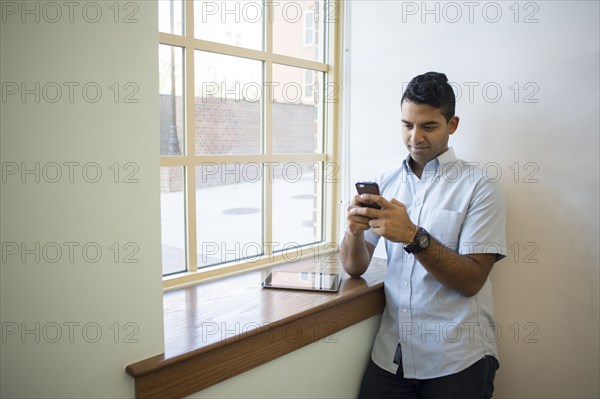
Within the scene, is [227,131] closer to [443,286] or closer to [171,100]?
[171,100]

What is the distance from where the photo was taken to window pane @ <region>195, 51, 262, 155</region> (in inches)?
71.4

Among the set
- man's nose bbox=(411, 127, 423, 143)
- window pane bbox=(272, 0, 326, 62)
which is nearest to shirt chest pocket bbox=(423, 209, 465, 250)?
man's nose bbox=(411, 127, 423, 143)

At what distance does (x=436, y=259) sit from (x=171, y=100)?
107 centimetres

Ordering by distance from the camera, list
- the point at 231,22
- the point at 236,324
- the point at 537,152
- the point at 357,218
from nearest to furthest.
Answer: the point at 236,324 < the point at 357,218 < the point at 537,152 < the point at 231,22

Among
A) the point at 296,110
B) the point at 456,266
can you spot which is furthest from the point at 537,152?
the point at 296,110

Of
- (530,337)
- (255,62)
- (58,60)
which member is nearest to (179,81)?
(255,62)

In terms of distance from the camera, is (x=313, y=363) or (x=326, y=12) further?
(x=326, y=12)

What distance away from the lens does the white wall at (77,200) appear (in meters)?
0.95

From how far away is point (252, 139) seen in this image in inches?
79.0

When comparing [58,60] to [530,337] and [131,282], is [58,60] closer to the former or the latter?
[131,282]

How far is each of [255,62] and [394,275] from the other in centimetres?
103

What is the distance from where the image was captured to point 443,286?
1571 mm

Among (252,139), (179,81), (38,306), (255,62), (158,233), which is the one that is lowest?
(38,306)

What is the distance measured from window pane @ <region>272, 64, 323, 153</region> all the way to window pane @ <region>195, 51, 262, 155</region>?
0.34ft
